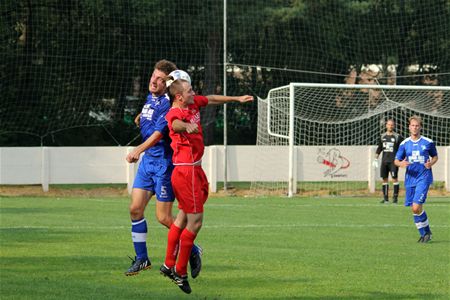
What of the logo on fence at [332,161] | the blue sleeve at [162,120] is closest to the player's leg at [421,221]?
the blue sleeve at [162,120]

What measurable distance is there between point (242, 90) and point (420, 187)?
2396 centimetres

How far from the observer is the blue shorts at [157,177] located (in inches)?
484

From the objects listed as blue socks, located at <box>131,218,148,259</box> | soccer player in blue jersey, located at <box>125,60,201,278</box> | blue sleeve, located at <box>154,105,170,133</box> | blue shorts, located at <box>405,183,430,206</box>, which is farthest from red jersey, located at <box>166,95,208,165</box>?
blue shorts, located at <box>405,183,430,206</box>

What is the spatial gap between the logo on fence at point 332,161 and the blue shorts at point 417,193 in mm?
15110

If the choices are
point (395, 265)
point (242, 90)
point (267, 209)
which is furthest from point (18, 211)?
point (242, 90)

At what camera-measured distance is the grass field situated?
1184cm

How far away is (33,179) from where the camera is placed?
110 ft

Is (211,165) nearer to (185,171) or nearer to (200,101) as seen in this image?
(200,101)

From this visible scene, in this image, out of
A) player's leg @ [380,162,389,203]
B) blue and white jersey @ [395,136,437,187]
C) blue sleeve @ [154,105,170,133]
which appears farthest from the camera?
player's leg @ [380,162,389,203]

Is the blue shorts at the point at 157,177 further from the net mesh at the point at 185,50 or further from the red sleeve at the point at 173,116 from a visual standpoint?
the net mesh at the point at 185,50

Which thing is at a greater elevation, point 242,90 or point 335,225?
point 242,90

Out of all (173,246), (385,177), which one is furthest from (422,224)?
(385,177)

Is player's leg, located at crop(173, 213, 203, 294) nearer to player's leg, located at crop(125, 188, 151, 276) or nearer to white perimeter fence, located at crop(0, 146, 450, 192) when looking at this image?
player's leg, located at crop(125, 188, 151, 276)

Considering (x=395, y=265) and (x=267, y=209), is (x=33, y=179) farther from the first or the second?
(x=395, y=265)
